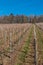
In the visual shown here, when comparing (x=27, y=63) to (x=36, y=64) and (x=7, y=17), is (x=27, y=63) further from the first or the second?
(x=7, y=17)

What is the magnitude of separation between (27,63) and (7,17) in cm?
11872

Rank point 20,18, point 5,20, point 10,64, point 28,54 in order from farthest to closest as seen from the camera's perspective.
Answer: point 20,18 < point 5,20 < point 28,54 < point 10,64

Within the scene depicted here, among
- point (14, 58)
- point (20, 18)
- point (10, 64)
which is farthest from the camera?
point (20, 18)

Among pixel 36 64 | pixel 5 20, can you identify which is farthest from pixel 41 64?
pixel 5 20

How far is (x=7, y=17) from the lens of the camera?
418 ft

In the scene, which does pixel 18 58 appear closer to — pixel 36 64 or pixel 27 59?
pixel 27 59

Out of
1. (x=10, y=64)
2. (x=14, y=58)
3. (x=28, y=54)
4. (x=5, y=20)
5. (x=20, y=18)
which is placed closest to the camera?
(x=10, y=64)

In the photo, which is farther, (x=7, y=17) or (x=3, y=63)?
(x=7, y=17)

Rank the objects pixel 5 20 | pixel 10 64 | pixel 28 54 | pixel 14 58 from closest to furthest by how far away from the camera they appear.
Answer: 1. pixel 10 64
2. pixel 14 58
3. pixel 28 54
4. pixel 5 20

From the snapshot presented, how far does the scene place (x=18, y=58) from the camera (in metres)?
10.2

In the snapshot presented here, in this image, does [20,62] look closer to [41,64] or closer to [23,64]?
[23,64]

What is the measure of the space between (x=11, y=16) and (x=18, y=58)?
387ft

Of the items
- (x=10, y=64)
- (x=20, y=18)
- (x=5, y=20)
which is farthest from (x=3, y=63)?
(x=20, y=18)

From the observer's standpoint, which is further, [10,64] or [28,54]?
[28,54]
